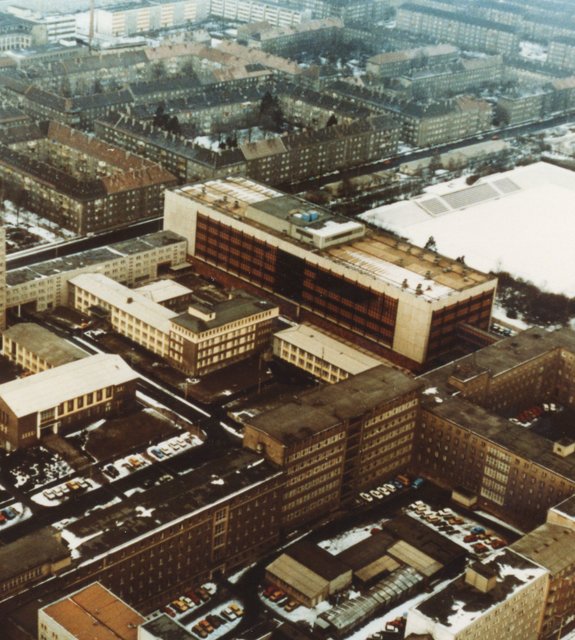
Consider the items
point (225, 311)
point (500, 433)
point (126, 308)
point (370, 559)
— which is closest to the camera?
point (370, 559)

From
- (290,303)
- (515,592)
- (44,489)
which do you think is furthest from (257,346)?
(515,592)

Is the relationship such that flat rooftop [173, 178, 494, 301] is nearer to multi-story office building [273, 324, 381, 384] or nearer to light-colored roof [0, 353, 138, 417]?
multi-story office building [273, 324, 381, 384]

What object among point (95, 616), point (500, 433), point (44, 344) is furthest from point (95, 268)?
point (95, 616)

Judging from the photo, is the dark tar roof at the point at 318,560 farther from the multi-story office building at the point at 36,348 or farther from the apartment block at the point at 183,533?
the multi-story office building at the point at 36,348

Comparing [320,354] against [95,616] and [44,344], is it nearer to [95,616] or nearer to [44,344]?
[44,344]

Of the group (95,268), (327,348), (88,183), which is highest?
(88,183)

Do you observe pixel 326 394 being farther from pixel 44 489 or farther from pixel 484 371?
pixel 44 489

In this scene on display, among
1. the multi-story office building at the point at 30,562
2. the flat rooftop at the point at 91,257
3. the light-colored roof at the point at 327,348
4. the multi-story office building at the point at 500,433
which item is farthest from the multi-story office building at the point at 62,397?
the multi-story office building at the point at 500,433
